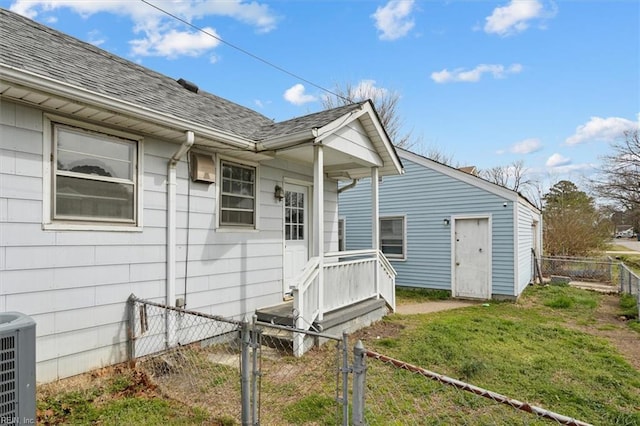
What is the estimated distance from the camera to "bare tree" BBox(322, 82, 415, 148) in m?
21.7

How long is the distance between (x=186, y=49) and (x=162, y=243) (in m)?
6.35

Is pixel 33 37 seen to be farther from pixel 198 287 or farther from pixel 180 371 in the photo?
pixel 180 371

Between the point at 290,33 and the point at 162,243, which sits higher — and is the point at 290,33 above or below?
above

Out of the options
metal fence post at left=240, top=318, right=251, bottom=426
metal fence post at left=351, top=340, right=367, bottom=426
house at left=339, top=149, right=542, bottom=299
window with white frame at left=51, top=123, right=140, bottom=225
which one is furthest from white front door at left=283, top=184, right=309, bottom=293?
house at left=339, top=149, right=542, bottom=299

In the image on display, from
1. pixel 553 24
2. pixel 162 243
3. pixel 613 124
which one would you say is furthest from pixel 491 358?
pixel 613 124

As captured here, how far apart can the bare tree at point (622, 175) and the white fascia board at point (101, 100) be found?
25.9 metres

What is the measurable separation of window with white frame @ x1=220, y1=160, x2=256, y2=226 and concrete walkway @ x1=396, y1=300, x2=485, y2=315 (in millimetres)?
4460

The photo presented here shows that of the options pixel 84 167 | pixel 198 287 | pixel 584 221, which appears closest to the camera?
pixel 84 167

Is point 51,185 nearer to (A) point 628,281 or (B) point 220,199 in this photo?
(B) point 220,199

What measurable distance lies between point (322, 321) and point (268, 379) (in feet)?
4.47

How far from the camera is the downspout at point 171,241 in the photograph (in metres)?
4.43

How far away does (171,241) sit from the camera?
446 centimetres

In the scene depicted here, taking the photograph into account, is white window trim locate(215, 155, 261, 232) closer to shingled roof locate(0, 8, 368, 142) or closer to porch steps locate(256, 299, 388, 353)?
shingled roof locate(0, 8, 368, 142)

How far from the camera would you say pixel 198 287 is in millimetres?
4820
